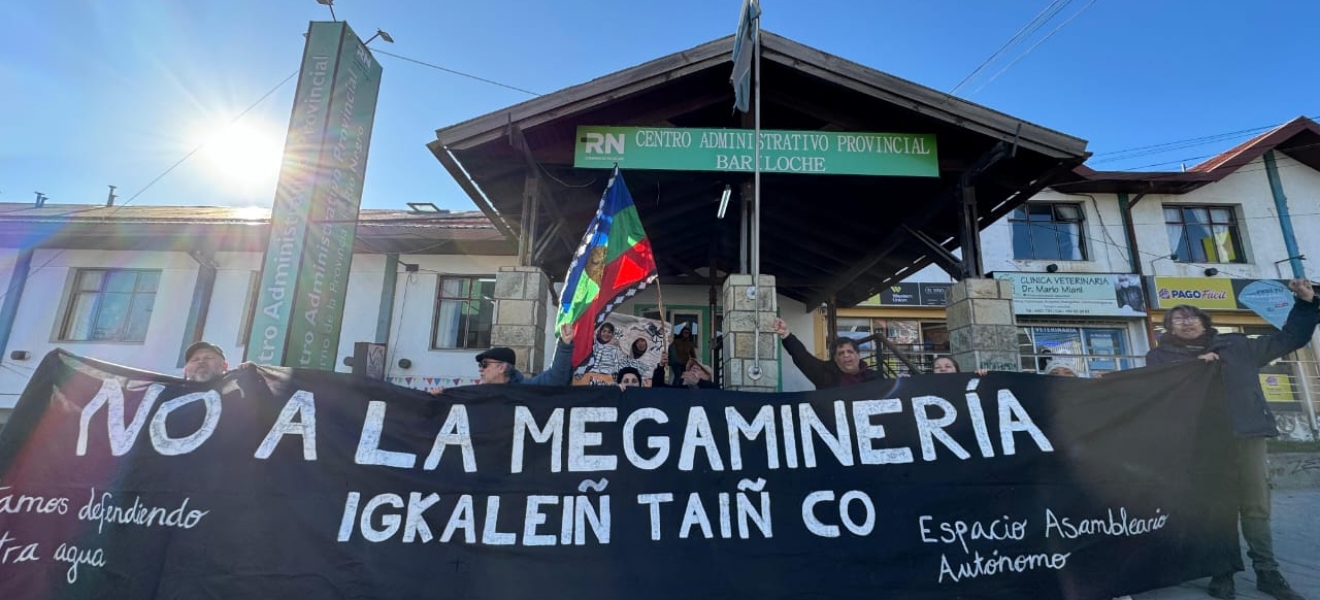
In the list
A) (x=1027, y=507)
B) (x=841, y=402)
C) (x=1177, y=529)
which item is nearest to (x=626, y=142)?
(x=841, y=402)

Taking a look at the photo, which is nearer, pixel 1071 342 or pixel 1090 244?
pixel 1071 342

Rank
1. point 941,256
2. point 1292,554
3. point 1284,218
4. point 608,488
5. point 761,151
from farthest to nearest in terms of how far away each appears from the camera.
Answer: point 1284,218
point 941,256
point 761,151
point 1292,554
point 608,488

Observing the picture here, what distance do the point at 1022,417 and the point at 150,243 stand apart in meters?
13.3

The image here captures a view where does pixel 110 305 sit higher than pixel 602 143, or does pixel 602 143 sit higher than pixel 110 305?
pixel 602 143

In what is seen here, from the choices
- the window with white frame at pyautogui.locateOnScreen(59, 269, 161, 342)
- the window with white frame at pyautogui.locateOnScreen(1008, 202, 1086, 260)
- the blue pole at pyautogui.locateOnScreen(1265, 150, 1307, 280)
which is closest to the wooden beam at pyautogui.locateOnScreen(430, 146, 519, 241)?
the window with white frame at pyautogui.locateOnScreen(59, 269, 161, 342)

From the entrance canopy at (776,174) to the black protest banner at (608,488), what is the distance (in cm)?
235

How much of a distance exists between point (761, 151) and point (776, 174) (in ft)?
1.01

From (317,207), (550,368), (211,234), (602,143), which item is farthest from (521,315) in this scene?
(211,234)

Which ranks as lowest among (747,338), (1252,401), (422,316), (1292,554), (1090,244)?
(1292,554)

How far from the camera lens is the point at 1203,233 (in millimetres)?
12477

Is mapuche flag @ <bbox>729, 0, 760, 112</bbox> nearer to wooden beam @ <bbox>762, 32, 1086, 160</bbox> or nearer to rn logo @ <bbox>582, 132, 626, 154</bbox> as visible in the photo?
wooden beam @ <bbox>762, 32, 1086, 160</bbox>

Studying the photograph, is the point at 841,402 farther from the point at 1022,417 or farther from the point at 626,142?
the point at 626,142

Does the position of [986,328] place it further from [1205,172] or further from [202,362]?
[1205,172]

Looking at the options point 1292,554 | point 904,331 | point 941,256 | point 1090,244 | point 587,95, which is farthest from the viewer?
point 1090,244
